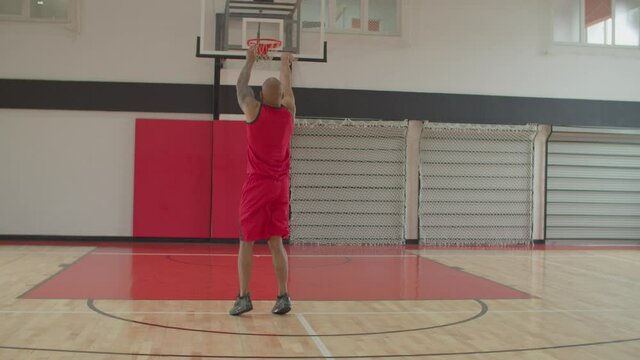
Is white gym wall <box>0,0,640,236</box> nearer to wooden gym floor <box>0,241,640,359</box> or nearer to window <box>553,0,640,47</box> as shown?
window <box>553,0,640,47</box>

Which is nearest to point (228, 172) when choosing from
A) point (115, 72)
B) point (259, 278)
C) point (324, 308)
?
point (115, 72)

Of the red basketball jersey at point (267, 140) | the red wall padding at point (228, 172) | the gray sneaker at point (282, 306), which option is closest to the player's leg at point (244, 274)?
the gray sneaker at point (282, 306)

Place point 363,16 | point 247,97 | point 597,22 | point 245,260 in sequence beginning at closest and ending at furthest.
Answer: point 247,97 → point 245,260 → point 363,16 → point 597,22

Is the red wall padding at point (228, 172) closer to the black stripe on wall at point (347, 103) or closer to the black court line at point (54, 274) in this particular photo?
the black stripe on wall at point (347, 103)

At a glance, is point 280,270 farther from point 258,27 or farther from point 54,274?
point 258,27

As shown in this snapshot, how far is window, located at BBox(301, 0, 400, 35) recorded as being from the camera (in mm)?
13492

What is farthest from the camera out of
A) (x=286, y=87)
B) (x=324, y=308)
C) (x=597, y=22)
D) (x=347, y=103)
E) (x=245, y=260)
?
(x=597, y=22)

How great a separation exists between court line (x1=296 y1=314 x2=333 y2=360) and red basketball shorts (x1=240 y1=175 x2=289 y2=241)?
74 cm

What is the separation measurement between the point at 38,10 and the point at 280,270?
9952 mm

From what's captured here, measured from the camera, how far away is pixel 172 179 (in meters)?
12.8

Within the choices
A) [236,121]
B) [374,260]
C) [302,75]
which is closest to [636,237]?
[374,260]

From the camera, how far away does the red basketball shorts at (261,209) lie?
17.4 feet

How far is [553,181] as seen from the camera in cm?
1402

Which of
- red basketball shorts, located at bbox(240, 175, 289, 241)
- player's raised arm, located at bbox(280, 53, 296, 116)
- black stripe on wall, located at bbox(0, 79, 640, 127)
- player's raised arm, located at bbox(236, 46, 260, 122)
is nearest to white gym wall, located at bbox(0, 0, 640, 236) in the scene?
black stripe on wall, located at bbox(0, 79, 640, 127)
